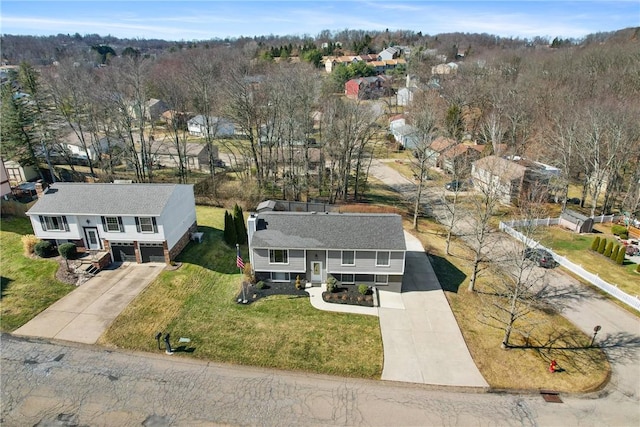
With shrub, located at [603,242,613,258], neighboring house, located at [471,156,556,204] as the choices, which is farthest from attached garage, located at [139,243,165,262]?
shrub, located at [603,242,613,258]

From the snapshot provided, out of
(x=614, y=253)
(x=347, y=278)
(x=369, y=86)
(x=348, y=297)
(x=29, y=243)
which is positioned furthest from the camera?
(x=369, y=86)

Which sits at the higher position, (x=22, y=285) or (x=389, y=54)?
(x=389, y=54)

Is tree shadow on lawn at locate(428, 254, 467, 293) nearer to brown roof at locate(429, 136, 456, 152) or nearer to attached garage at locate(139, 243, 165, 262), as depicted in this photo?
attached garage at locate(139, 243, 165, 262)

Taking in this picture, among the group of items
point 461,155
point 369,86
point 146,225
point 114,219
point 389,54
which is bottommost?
point 146,225

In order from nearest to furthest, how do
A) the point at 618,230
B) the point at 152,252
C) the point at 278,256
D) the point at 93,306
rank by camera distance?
the point at 93,306 → the point at 278,256 → the point at 152,252 → the point at 618,230

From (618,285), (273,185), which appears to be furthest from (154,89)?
(618,285)

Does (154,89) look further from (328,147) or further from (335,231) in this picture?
(335,231)

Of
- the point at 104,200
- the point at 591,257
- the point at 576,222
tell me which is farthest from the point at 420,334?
the point at 104,200

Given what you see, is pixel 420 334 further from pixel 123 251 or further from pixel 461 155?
pixel 461 155
